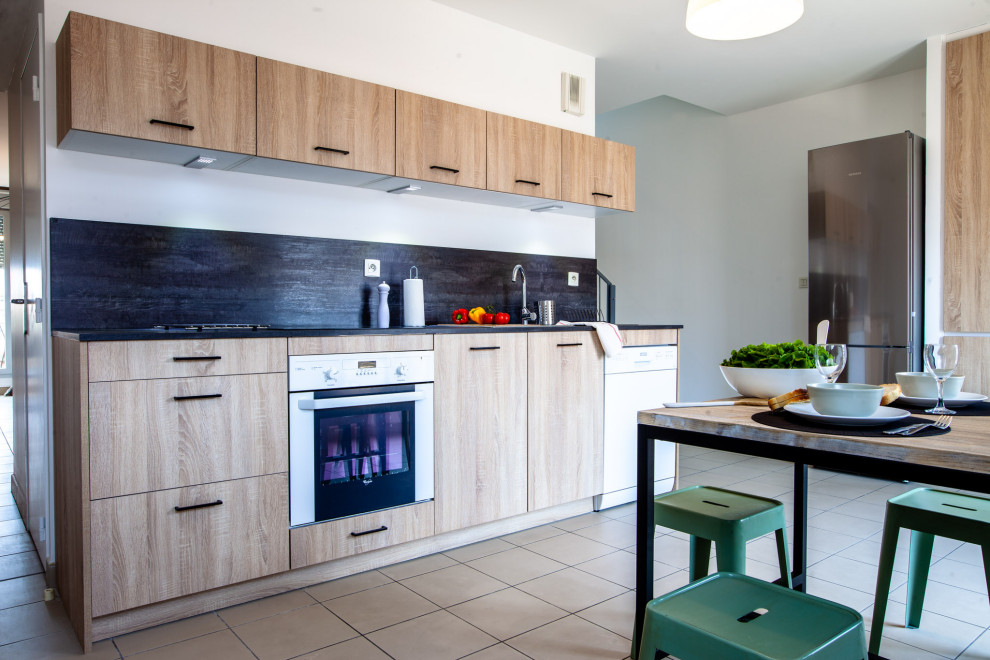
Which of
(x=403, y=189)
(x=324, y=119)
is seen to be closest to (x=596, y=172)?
(x=403, y=189)

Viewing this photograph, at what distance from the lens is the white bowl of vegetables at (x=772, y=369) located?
154 cm

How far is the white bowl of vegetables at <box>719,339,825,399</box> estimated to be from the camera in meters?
1.54

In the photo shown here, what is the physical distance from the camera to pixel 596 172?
392 cm

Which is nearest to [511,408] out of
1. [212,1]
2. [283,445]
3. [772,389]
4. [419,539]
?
[419,539]

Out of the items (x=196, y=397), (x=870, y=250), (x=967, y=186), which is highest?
(x=967, y=186)

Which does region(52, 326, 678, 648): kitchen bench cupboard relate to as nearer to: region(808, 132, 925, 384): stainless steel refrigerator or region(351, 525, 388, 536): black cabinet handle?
region(351, 525, 388, 536): black cabinet handle

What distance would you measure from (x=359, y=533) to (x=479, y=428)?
67 cm

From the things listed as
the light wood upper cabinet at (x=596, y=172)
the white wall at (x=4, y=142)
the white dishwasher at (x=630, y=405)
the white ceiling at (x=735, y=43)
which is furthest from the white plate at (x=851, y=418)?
the white wall at (x=4, y=142)

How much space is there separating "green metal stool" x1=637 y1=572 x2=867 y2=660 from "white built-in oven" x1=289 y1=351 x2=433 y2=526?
157 cm

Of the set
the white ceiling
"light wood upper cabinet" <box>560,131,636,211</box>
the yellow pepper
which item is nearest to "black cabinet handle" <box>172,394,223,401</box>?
the yellow pepper

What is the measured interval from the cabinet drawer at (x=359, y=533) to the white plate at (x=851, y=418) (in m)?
1.72

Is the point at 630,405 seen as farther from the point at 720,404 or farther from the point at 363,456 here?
the point at 720,404

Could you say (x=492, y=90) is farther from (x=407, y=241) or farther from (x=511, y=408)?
(x=511, y=408)

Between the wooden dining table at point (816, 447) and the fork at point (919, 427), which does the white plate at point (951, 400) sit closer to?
the wooden dining table at point (816, 447)
